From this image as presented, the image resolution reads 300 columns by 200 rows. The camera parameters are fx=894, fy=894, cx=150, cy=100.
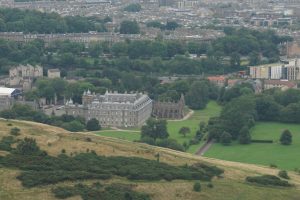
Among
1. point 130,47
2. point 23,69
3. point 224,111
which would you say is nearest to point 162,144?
point 224,111

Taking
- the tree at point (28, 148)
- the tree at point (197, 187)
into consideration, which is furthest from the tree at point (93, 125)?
the tree at point (197, 187)

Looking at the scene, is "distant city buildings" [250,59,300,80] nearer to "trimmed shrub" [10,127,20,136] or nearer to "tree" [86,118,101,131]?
"tree" [86,118,101,131]

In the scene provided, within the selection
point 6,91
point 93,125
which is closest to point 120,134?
point 93,125

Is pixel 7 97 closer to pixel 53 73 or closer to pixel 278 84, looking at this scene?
pixel 53 73

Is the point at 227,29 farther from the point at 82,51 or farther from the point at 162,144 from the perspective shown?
the point at 162,144

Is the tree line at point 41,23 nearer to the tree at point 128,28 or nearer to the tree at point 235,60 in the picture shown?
the tree at point 128,28

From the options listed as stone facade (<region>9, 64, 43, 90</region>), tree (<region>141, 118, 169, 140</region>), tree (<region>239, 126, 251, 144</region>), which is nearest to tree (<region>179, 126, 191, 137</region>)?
tree (<region>141, 118, 169, 140</region>)
